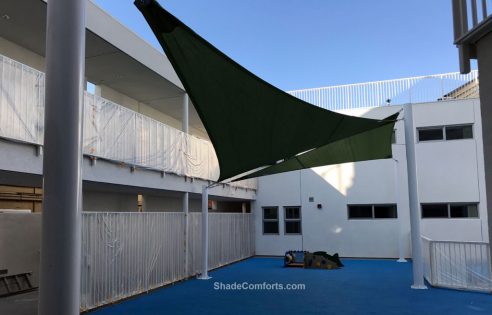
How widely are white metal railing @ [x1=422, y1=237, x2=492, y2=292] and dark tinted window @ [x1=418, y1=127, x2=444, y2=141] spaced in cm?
675

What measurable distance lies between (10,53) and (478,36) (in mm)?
9485

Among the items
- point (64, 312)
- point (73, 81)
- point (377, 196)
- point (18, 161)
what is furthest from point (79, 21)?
point (377, 196)

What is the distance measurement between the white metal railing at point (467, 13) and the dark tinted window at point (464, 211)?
14.3 m

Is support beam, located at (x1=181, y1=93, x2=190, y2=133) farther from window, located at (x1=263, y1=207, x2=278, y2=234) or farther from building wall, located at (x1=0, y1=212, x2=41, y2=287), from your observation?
window, located at (x1=263, y1=207, x2=278, y2=234)

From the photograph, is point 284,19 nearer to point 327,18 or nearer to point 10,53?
point 327,18

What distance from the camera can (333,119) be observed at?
4.96 m

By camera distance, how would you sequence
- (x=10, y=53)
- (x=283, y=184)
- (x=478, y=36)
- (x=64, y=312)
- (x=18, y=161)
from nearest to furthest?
(x=64, y=312)
(x=478, y=36)
(x=18, y=161)
(x=10, y=53)
(x=283, y=184)

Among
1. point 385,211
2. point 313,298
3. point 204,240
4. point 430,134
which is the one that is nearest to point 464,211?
point 385,211

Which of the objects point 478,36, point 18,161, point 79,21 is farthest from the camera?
point 18,161

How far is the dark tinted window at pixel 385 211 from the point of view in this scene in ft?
53.3

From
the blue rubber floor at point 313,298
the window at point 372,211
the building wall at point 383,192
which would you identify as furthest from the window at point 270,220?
the blue rubber floor at point 313,298

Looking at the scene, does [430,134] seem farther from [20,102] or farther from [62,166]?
[62,166]

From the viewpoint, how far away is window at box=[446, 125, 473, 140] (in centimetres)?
1551

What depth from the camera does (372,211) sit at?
16484 millimetres
